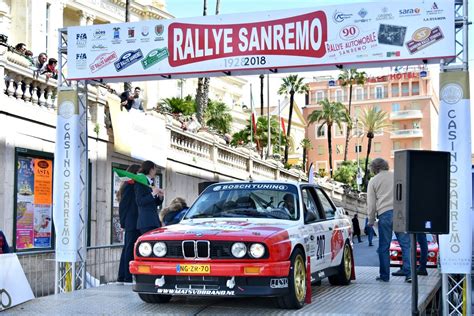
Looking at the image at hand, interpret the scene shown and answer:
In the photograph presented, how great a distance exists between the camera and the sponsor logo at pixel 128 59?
11.2m

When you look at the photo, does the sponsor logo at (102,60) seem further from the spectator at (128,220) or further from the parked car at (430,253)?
the parked car at (430,253)

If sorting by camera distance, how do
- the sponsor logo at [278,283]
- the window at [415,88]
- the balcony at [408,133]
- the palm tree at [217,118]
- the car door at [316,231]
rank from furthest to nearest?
the window at [415,88] < the balcony at [408,133] < the palm tree at [217,118] < the car door at [316,231] < the sponsor logo at [278,283]

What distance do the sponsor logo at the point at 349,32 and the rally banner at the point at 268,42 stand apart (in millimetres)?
14

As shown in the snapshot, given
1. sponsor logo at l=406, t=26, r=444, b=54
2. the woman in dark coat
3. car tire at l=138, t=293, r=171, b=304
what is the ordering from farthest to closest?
the woman in dark coat < sponsor logo at l=406, t=26, r=444, b=54 < car tire at l=138, t=293, r=171, b=304

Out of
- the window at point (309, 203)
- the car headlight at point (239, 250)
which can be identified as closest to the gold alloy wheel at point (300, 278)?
the car headlight at point (239, 250)

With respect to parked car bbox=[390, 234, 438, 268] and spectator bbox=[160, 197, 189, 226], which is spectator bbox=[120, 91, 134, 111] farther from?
spectator bbox=[160, 197, 189, 226]

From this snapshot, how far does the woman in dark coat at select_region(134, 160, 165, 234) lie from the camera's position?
10.9 meters

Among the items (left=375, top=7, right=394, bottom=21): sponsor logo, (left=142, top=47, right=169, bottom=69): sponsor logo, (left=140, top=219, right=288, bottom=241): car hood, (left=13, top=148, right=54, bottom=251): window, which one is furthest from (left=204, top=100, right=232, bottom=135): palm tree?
(left=140, top=219, right=288, bottom=241): car hood

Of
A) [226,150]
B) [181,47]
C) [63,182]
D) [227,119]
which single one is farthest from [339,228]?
[227,119]

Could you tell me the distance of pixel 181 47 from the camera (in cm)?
1104

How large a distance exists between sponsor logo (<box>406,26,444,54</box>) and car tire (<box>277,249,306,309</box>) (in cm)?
322

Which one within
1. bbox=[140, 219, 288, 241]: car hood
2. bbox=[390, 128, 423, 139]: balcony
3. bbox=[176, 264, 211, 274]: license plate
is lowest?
Answer: bbox=[176, 264, 211, 274]: license plate

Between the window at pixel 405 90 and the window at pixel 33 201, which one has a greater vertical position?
the window at pixel 405 90

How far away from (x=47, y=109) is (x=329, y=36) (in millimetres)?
8561
